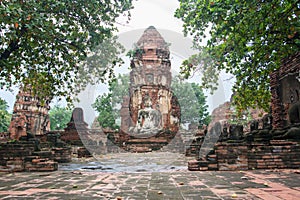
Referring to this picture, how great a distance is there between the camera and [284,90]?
38.9 feet

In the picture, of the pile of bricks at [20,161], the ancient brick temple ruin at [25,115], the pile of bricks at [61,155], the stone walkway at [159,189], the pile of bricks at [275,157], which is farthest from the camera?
the ancient brick temple ruin at [25,115]

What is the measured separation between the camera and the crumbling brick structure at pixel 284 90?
1085 cm

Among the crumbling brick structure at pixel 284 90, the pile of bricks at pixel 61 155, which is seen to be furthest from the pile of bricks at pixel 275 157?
the pile of bricks at pixel 61 155

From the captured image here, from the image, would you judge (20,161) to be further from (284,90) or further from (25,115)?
(25,115)

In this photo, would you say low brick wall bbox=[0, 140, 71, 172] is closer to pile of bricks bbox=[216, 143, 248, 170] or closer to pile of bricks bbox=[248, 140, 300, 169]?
pile of bricks bbox=[216, 143, 248, 170]

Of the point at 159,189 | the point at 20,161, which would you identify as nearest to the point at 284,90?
the point at 159,189

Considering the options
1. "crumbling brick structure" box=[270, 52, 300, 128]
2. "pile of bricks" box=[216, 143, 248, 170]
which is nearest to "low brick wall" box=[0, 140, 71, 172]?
"pile of bricks" box=[216, 143, 248, 170]

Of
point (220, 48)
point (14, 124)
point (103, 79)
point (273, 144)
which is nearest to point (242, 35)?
point (220, 48)

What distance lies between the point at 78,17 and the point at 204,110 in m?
30.3

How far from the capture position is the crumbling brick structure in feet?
35.6

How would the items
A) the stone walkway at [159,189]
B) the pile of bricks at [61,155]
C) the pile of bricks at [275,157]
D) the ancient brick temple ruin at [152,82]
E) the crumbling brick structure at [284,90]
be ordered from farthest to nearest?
the ancient brick temple ruin at [152,82] → the crumbling brick structure at [284,90] → the pile of bricks at [61,155] → the pile of bricks at [275,157] → the stone walkway at [159,189]

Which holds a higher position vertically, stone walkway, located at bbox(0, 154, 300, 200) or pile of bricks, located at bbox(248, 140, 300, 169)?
pile of bricks, located at bbox(248, 140, 300, 169)

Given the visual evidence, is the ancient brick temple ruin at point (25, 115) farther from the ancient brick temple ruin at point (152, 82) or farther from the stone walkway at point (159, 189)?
the stone walkway at point (159, 189)

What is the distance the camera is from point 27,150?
6.80 m
